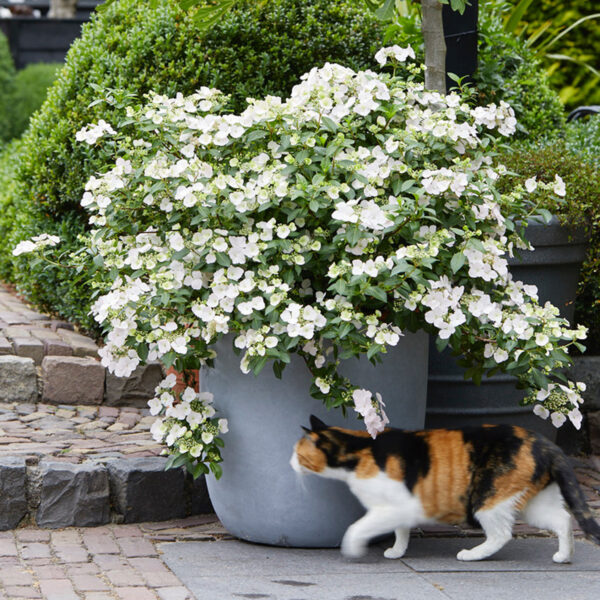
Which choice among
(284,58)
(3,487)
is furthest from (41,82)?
(3,487)

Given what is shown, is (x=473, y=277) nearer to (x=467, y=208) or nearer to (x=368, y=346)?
(x=467, y=208)

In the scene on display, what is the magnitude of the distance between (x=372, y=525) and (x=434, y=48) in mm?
2014

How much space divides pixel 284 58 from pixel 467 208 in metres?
2.11

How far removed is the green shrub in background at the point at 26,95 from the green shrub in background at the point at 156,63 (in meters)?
8.23

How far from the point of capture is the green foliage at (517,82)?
5.70 m

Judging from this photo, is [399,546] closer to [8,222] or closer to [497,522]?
[497,522]

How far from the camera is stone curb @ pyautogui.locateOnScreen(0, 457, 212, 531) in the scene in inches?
152

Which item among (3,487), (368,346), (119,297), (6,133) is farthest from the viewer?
(6,133)

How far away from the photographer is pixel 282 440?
3633mm

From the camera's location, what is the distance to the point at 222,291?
3.37 meters

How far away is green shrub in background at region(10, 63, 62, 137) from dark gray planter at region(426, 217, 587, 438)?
10333 mm

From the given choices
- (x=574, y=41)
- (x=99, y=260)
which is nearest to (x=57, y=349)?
(x=99, y=260)

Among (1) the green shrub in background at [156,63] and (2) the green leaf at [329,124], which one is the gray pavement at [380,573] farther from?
(1) the green shrub in background at [156,63]

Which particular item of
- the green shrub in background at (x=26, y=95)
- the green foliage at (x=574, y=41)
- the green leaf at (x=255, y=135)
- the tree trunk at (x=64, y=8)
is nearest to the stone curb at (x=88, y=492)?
the green leaf at (x=255, y=135)
